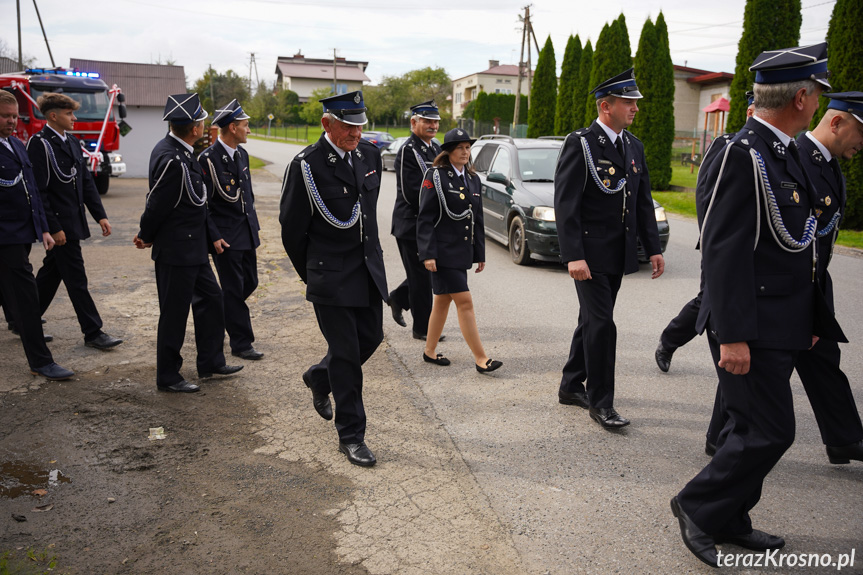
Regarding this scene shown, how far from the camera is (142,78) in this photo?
2980cm

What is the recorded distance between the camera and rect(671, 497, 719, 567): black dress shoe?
3.09 meters

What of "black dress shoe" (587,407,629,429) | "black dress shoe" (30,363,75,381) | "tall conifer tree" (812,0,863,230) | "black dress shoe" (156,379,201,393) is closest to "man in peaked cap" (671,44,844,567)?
"black dress shoe" (587,407,629,429)

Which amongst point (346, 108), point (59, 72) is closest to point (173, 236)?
point (346, 108)

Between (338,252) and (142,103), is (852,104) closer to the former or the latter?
(338,252)

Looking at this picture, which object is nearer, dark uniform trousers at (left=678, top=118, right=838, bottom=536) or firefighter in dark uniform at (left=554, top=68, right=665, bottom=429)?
dark uniform trousers at (left=678, top=118, right=838, bottom=536)

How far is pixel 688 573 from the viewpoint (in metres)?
3.04

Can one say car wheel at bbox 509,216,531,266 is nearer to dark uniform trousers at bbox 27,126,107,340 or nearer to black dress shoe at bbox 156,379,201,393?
dark uniform trousers at bbox 27,126,107,340

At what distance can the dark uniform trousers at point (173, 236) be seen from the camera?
525 cm

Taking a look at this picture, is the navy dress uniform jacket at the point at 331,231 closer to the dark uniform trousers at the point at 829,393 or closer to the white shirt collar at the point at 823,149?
the dark uniform trousers at the point at 829,393

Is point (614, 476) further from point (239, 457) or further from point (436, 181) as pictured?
point (436, 181)

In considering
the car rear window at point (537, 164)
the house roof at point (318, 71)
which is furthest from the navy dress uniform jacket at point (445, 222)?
the house roof at point (318, 71)

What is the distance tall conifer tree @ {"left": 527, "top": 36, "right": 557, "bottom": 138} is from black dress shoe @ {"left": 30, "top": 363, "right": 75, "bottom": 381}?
1145 inches

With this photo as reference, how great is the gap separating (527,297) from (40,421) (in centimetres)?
529

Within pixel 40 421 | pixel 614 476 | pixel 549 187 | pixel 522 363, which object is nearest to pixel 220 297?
pixel 40 421
